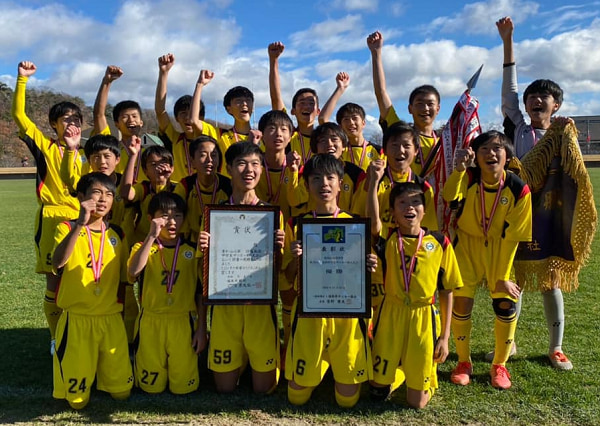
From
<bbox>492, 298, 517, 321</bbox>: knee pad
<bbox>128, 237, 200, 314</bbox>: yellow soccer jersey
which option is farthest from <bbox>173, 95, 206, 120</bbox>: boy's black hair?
<bbox>492, 298, 517, 321</bbox>: knee pad

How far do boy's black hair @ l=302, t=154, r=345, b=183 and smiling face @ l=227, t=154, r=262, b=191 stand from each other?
0.40 metres

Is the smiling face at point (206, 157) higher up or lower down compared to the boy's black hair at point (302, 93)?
lower down

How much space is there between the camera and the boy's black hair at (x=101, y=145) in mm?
4320

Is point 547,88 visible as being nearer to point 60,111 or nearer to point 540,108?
point 540,108

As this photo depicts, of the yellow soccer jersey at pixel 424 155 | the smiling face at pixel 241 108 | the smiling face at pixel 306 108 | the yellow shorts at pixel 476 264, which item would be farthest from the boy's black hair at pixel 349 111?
the yellow shorts at pixel 476 264

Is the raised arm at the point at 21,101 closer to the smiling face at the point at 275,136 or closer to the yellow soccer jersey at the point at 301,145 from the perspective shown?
the smiling face at the point at 275,136

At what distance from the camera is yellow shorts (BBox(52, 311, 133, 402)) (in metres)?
3.64

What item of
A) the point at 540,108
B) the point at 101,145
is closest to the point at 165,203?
the point at 101,145

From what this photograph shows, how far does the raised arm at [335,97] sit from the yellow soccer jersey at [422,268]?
213cm

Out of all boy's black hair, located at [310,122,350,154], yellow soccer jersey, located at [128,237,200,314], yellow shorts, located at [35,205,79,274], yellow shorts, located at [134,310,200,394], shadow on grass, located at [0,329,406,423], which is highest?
boy's black hair, located at [310,122,350,154]

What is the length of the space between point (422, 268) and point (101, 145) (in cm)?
294

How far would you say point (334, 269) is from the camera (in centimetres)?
365

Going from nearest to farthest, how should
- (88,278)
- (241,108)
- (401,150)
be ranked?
1. (88,278)
2. (401,150)
3. (241,108)

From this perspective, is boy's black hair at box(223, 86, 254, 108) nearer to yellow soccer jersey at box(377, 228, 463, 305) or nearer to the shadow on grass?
yellow soccer jersey at box(377, 228, 463, 305)
